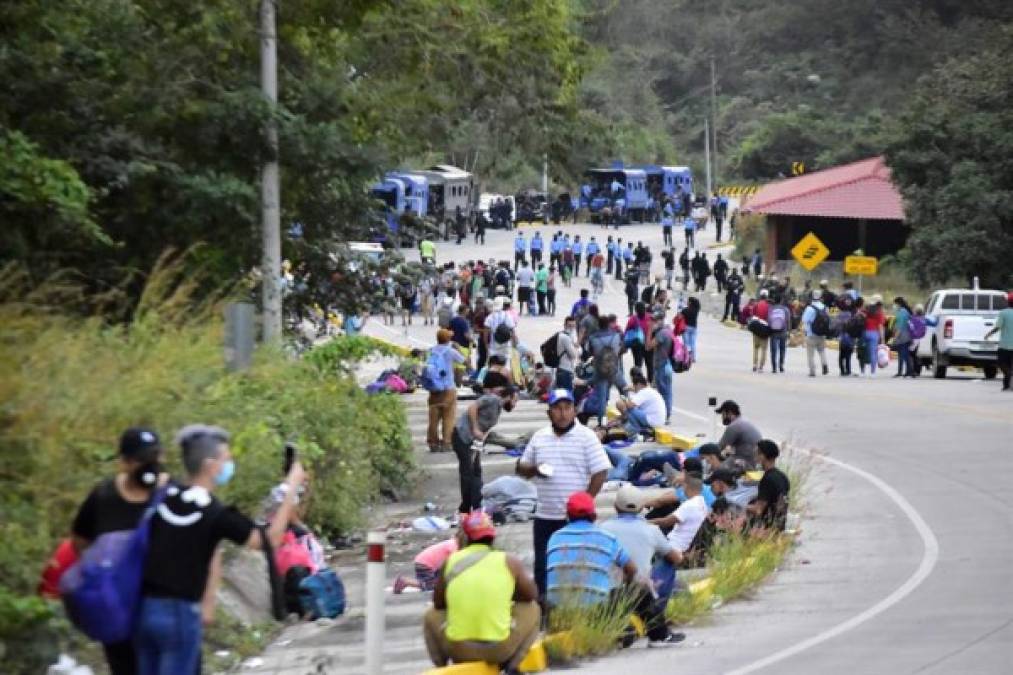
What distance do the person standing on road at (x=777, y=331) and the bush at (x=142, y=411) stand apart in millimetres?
18571

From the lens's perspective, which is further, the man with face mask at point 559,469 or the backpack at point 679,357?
the backpack at point 679,357

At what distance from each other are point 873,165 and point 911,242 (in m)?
16.8

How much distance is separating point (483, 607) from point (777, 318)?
2859cm

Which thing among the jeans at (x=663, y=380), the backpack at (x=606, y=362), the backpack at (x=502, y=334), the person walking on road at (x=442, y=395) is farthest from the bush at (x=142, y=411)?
the backpack at (x=502, y=334)

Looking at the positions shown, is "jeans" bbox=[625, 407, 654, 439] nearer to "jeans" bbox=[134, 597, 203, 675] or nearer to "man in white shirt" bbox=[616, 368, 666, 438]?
"man in white shirt" bbox=[616, 368, 666, 438]

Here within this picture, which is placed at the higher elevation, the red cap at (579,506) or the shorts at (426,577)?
the red cap at (579,506)

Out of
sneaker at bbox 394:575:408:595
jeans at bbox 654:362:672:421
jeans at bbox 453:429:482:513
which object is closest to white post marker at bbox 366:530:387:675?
sneaker at bbox 394:575:408:595

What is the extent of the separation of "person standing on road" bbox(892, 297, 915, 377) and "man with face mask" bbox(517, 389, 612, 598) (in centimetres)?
2512

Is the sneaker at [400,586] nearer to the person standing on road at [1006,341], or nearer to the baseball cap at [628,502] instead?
the baseball cap at [628,502]

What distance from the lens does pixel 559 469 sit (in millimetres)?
15359

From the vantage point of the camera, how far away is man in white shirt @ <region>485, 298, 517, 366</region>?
32.5 metres

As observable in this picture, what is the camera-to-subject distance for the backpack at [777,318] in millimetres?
39781

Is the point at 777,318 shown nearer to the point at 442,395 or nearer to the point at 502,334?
the point at 502,334

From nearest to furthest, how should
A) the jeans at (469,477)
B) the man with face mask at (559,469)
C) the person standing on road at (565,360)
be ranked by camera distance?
1. the man with face mask at (559,469)
2. the jeans at (469,477)
3. the person standing on road at (565,360)
